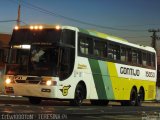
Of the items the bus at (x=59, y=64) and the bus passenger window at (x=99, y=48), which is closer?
the bus at (x=59, y=64)

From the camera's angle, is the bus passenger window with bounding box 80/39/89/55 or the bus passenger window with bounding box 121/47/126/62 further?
the bus passenger window with bounding box 121/47/126/62

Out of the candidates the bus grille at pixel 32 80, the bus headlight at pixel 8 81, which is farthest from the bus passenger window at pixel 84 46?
the bus headlight at pixel 8 81

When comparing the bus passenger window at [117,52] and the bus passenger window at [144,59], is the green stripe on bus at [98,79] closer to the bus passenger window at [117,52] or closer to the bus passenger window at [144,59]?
the bus passenger window at [117,52]

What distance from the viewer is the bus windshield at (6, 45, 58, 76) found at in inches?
879

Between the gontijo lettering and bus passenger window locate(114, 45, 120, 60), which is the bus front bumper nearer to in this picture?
bus passenger window locate(114, 45, 120, 60)

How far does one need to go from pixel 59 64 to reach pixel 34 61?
1136mm

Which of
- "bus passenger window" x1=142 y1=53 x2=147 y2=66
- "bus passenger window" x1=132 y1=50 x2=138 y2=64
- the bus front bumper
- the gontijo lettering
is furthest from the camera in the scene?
"bus passenger window" x1=142 y1=53 x2=147 y2=66

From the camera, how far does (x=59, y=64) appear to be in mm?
22453

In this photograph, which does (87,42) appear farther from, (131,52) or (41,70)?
(131,52)

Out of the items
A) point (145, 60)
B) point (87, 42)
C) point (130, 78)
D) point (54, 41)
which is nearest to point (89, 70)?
point (87, 42)

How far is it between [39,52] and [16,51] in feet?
4.33

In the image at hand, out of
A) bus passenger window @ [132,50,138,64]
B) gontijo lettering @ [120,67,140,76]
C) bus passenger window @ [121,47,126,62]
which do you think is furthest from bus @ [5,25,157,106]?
bus passenger window @ [132,50,138,64]

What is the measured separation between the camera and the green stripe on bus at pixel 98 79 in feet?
83.8

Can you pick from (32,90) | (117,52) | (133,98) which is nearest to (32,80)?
(32,90)
